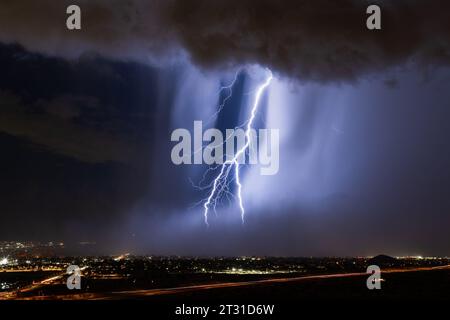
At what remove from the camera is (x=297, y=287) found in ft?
166
